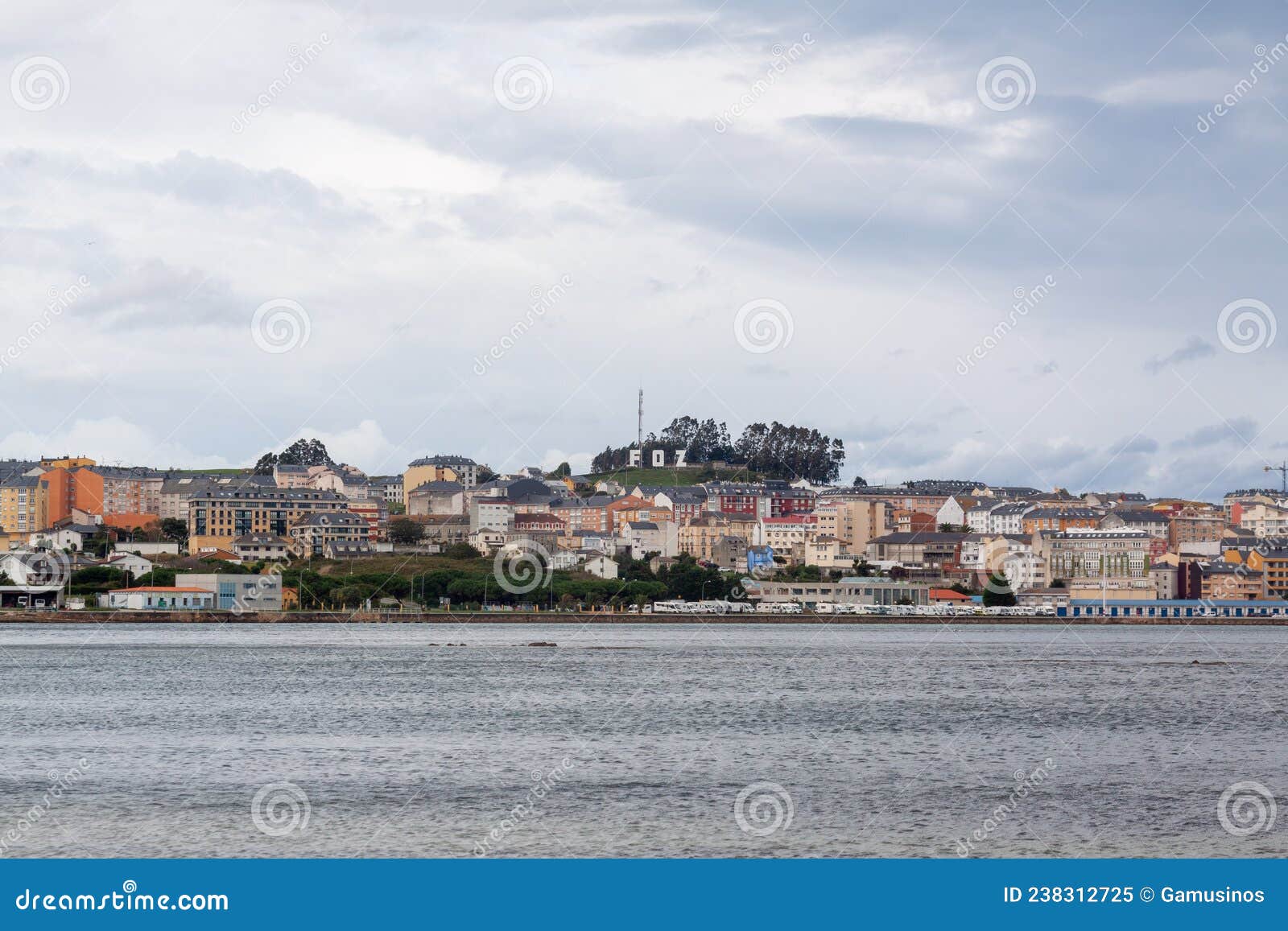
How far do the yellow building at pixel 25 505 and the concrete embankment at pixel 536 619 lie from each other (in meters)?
34.6

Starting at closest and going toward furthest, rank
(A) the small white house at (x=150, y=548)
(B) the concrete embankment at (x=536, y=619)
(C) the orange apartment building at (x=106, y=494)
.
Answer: (B) the concrete embankment at (x=536, y=619), (A) the small white house at (x=150, y=548), (C) the orange apartment building at (x=106, y=494)

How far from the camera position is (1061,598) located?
93.9m

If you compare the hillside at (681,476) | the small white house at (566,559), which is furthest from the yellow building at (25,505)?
the hillside at (681,476)

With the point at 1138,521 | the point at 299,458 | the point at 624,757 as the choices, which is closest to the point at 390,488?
the point at 299,458

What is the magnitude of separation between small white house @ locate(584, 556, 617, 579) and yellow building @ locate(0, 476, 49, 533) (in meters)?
36.9

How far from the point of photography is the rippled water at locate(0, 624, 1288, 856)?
14.5 meters

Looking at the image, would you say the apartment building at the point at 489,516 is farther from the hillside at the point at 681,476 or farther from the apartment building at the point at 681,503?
the hillside at the point at 681,476

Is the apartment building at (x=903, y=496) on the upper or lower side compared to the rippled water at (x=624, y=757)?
upper

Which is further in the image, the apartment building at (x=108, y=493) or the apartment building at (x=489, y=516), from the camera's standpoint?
the apartment building at (x=108, y=493)

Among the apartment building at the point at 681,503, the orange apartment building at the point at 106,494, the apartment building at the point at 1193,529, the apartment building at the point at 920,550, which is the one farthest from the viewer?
the apartment building at the point at 681,503

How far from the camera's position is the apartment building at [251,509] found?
9912cm

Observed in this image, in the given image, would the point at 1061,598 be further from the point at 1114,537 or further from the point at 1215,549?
the point at 1215,549

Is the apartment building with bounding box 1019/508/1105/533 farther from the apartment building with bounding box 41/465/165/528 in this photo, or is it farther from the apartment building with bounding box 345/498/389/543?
the apartment building with bounding box 41/465/165/528

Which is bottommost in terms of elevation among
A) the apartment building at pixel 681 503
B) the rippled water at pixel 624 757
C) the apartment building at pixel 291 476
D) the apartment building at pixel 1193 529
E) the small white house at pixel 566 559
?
the rippled water at pixel 624 757
